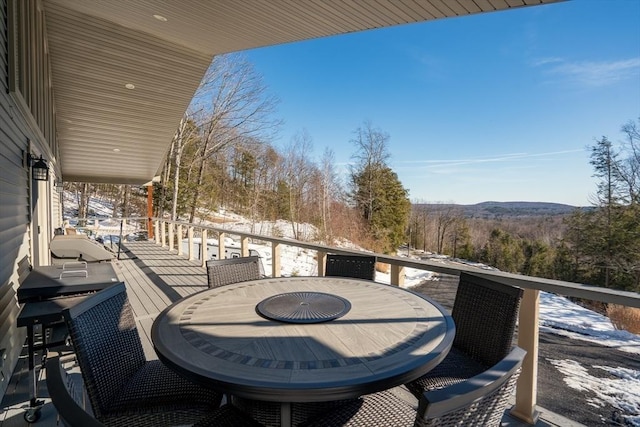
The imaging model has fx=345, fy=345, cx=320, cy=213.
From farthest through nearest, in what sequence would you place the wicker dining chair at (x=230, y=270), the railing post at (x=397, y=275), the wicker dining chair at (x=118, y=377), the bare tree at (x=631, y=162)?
the bare tree at (x=631, y=162), the railing post at (x=397, y=275), the wicker dining chair at (x=230, y=270), the wicker dining chair at (x=118, y=377)

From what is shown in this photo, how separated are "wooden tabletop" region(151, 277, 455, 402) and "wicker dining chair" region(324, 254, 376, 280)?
0.91 m

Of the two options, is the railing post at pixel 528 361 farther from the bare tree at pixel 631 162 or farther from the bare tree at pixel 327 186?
the bare tree at pixel 631 162

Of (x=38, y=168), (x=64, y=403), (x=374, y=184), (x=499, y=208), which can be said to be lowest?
(x=64, y=403)

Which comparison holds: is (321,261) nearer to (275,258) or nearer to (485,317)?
(275,258)

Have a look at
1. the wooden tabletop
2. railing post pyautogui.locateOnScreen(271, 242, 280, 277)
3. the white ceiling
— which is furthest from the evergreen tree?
the wooden tabletop

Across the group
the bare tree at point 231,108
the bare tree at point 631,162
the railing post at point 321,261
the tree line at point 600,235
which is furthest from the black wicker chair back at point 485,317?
the bare tree at point 631,162

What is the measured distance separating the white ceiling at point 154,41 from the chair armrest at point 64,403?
11.3 ft

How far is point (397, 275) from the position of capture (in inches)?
117

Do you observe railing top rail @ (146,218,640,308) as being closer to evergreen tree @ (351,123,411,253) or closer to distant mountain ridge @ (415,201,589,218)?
evergreen tree @ (351,123,411,253)

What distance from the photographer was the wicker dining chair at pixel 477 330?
186 centimetres

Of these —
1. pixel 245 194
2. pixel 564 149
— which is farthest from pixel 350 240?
pixel 564 149

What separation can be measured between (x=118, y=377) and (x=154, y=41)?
4.84 meters

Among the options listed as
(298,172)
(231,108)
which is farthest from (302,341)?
(298,172)

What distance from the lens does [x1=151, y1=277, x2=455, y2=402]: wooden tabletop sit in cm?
117
